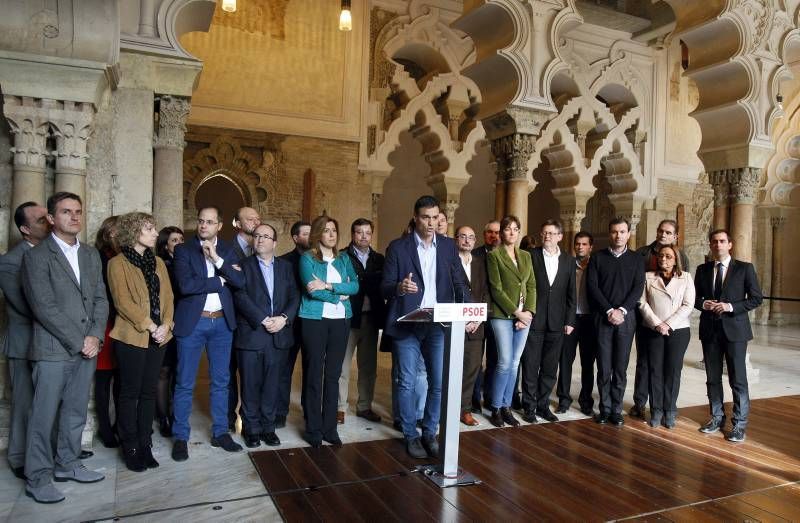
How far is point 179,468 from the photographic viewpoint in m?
3.52

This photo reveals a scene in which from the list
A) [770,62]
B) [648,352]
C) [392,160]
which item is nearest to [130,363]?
[648,352]

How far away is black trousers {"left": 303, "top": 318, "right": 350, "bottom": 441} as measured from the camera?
3951 mm

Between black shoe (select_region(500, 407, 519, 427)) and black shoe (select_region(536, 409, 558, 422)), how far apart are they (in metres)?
0.27

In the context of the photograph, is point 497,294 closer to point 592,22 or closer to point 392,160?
point 592,22

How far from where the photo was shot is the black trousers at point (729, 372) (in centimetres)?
449

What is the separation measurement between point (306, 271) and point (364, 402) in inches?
49.8

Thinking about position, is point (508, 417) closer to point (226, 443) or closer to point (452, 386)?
point (452, 386)

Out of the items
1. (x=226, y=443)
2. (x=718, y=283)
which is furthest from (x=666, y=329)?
(x=226, y=443)

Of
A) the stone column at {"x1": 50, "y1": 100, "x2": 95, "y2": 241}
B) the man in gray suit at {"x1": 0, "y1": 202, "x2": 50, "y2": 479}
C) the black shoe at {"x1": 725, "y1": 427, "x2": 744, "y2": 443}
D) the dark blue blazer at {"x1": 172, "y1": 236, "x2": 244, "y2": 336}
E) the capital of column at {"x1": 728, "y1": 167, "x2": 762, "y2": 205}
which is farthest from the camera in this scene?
the capital of column at {"x1": 728, "y1": 167, "x2": 762, "y2": 205}

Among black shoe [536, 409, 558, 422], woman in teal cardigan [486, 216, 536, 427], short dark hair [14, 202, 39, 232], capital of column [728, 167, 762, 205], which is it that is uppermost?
capital of column [728, 167, 762, 205]

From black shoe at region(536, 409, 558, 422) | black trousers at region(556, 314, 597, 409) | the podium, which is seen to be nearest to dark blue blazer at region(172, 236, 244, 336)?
the podium

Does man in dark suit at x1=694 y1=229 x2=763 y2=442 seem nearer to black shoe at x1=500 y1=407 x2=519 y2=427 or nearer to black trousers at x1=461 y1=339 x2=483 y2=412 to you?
black shoe at x1=500 y1=407 x2=519 y2=427

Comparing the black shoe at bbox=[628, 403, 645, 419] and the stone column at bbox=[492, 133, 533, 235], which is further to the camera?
the stone column at bbox=[492, 133, 533, 235]

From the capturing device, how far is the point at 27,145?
3725 millimetres
